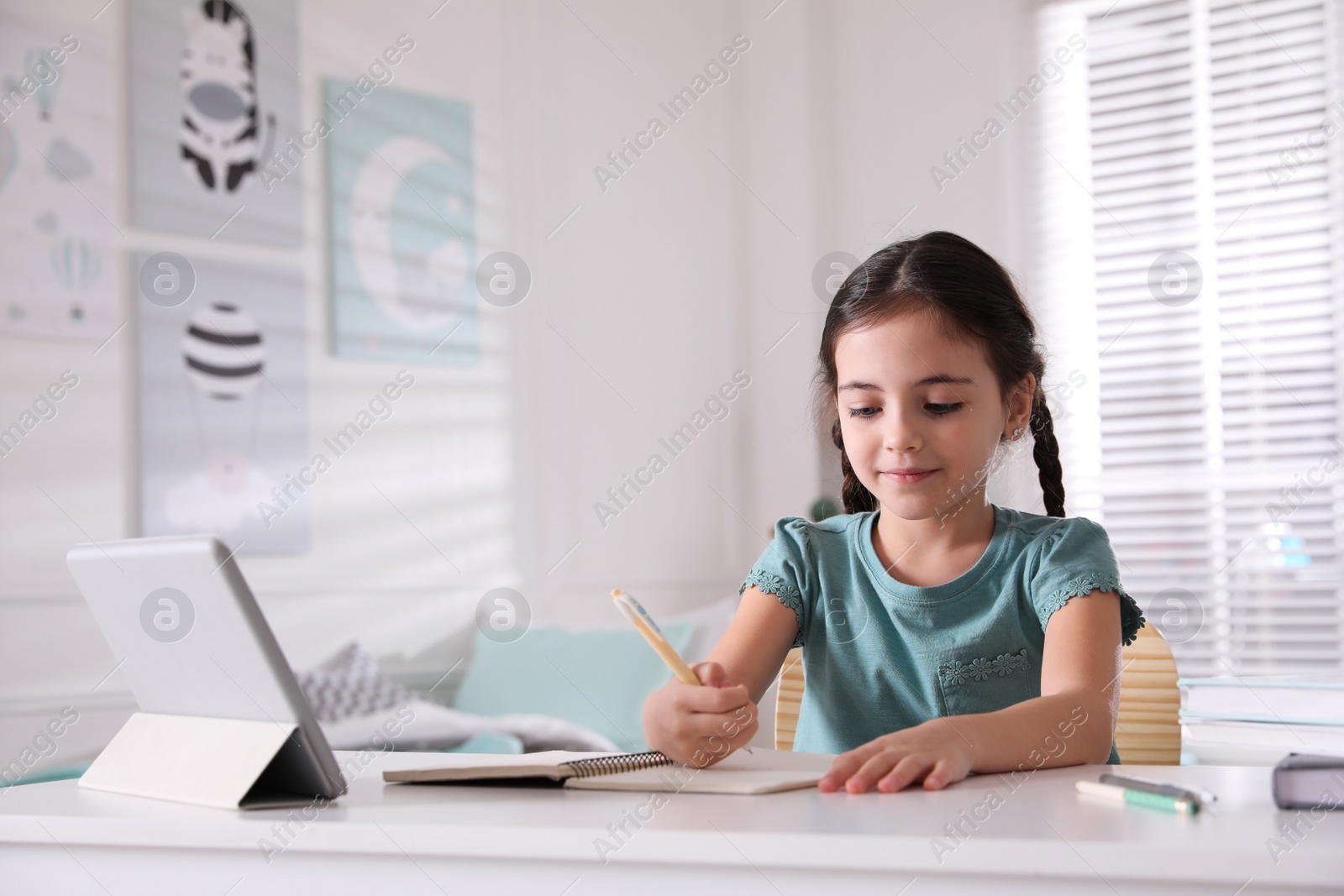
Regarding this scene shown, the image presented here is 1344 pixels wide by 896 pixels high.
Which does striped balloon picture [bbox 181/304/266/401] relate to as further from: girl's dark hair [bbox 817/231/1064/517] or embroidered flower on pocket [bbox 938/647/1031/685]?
embroidered flower on pocket [bbox 938/647/1031/685]

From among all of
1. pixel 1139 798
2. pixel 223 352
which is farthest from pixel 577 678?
pixel 1139 798

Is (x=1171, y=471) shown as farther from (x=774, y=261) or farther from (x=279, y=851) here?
(x=279, y=851)

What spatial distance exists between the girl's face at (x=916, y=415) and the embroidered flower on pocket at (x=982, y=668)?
0.56ft

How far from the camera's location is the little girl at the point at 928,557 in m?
1.23

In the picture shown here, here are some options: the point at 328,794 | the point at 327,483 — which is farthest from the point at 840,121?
the point at 328,794

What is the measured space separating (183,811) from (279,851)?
0.42 feet

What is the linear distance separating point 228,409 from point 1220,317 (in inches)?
101

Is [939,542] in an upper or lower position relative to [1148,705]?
→ upper

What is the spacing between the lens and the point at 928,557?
4.48ft

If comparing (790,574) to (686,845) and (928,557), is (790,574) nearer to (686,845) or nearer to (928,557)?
(928,557)

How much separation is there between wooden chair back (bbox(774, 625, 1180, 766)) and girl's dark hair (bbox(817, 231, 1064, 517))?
32cm

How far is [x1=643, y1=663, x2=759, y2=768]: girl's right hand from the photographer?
91cm

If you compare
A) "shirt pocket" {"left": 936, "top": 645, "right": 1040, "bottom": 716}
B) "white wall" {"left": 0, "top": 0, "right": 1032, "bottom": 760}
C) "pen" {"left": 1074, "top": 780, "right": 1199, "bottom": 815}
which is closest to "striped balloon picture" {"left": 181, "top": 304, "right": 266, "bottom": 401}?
"white wall" {"left": 0, "top": 0, "right": 1032, "bottom": 760}

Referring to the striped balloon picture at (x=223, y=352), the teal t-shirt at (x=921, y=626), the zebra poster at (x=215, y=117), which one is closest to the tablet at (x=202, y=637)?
the teal t-shirt at (x=921, y=626)
